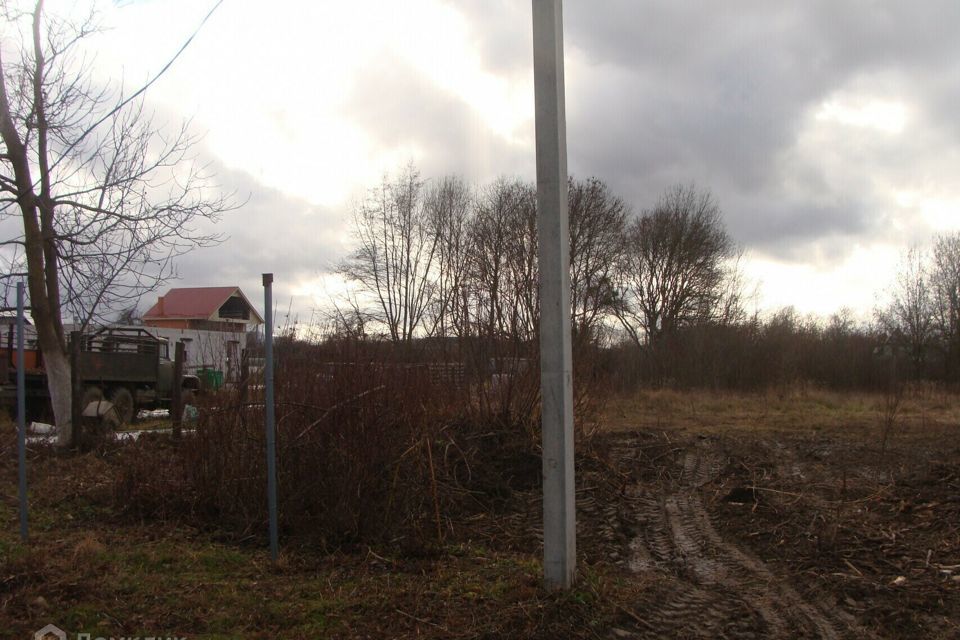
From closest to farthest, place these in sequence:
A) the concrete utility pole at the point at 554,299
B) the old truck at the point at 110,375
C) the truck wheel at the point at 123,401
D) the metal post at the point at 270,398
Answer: the concrete utility pole at the point at 554,299, the metal post at the point at 270,398, the old truck at the point at 110,375, the truck wheel at the point at 123,401

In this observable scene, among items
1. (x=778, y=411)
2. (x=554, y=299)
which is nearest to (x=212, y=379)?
(x=554, y=299)

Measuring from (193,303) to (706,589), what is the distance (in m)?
50.8

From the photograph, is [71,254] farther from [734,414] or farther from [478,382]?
[734,414]

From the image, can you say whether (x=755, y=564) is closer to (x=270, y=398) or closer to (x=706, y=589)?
(x=706, y=589)

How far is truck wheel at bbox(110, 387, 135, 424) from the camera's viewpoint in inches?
648

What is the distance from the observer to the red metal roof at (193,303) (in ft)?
163

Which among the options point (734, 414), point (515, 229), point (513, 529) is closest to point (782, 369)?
point (734, 414)

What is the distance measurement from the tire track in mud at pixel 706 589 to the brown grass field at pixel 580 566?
0.06ft

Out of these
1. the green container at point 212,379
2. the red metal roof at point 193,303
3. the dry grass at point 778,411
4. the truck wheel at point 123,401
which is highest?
the red metal roof at point 193,303

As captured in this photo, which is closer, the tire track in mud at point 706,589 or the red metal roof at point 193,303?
the tire track in mud at point 706,589

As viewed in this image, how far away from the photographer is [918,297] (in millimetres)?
31922

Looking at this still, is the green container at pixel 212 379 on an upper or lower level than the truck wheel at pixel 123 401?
upper

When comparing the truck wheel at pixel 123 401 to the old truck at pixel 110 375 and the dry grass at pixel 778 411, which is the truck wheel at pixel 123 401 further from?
the dry grass at pixel 778 411

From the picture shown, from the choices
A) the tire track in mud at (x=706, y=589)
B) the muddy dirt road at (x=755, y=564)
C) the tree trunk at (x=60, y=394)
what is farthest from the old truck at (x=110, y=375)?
the tire track in mud at (x=706, y=589)
